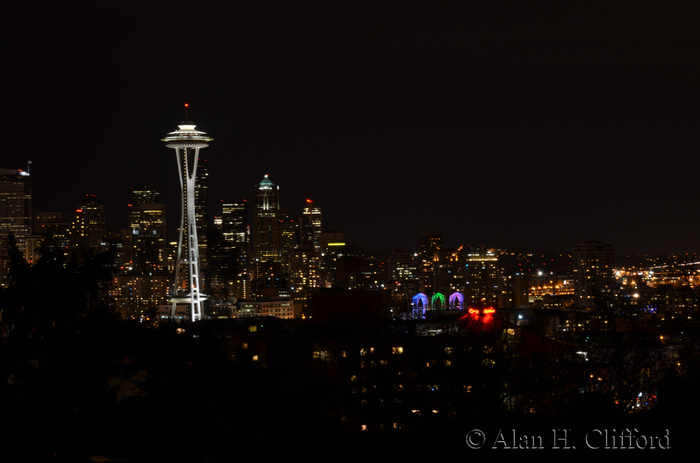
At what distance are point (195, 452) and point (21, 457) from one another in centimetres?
188

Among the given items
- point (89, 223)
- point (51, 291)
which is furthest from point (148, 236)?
point (51, 291)

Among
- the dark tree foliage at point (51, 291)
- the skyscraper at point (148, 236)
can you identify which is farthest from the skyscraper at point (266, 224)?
the dark tree foliage at point (51, 291)

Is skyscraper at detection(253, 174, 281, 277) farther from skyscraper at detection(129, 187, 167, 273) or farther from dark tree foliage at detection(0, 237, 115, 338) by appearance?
dark tree foliage at detection(0, 237, 115, 338)

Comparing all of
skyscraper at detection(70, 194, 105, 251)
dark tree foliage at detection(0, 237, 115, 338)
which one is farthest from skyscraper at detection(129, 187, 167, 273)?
dark tree foliage at detection(0, 237, 115, 338)

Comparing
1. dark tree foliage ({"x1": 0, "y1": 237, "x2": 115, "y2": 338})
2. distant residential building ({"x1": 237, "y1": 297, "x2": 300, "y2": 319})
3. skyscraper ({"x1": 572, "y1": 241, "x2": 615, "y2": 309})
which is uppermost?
dark tree foliage ({"x1": 0, "y1": 237, "x2": 115, "y2": 338})

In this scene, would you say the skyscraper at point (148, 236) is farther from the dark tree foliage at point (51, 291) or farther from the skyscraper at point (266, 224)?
the dark tree foliage at point (51, 291)

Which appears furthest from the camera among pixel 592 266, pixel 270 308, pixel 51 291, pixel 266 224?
pixel 266 224

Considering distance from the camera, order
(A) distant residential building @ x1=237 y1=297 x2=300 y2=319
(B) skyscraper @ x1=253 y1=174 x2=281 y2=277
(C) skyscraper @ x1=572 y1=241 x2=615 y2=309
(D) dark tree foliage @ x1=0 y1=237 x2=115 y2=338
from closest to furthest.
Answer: (D) dark tree foliage @ x1=0 y1=237 x2=115 y2=338, (A) distant residential building @ x1=237 y1=297 x2=300 y2=319, (C) skyscraper @ x1=572 y1=241 x2=615 y2=309, (B) skyscraper @ x1=253 y1=174 x2=281 y2=277

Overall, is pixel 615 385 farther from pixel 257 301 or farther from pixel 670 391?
pixel 257 301

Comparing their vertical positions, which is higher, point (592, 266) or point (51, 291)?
point (51, 291)

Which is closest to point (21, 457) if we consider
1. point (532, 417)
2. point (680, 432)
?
point (532, 417)

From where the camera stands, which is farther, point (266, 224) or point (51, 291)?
point (266, 224)

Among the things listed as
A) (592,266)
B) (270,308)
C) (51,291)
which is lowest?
(270,308)

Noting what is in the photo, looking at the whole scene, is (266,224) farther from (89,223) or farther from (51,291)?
A: (51,291)
